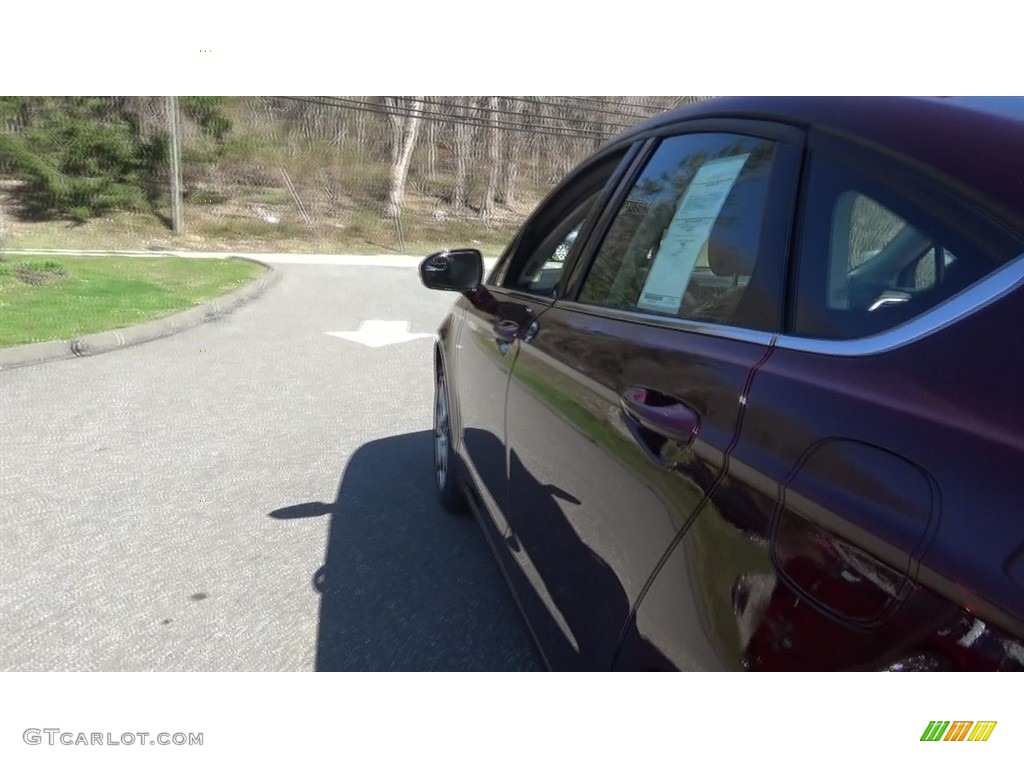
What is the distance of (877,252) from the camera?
1.40 meters

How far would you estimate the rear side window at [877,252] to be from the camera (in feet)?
3.84

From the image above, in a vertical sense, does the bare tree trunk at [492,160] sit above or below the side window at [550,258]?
above

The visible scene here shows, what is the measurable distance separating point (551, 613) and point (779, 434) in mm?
984

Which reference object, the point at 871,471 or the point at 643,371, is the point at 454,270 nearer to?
the point at 643,371

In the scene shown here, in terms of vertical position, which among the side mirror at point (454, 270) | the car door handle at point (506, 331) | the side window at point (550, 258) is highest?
the side window at point (550, 258)

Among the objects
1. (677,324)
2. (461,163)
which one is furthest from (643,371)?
(461,163)

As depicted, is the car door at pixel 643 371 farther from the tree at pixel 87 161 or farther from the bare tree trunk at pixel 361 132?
the tree at pixel 87 161

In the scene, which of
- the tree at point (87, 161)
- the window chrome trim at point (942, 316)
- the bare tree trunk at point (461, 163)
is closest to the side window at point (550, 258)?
the bare tree trunk at point (461, 163)

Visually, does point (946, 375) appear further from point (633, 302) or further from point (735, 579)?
point (633, 302)

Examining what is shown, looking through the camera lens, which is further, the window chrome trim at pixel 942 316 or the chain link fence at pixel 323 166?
the chain link fence at pixel 323 166

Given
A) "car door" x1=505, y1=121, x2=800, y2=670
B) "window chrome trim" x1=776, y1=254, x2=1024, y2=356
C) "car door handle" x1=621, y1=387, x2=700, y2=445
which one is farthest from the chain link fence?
"window chrome trim" x1=776, y1=254, x2=1024, y2=356

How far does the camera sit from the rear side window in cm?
117

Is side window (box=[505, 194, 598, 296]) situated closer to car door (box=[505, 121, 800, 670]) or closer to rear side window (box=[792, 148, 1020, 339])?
car door (box=[505, 121, 800, 670])
